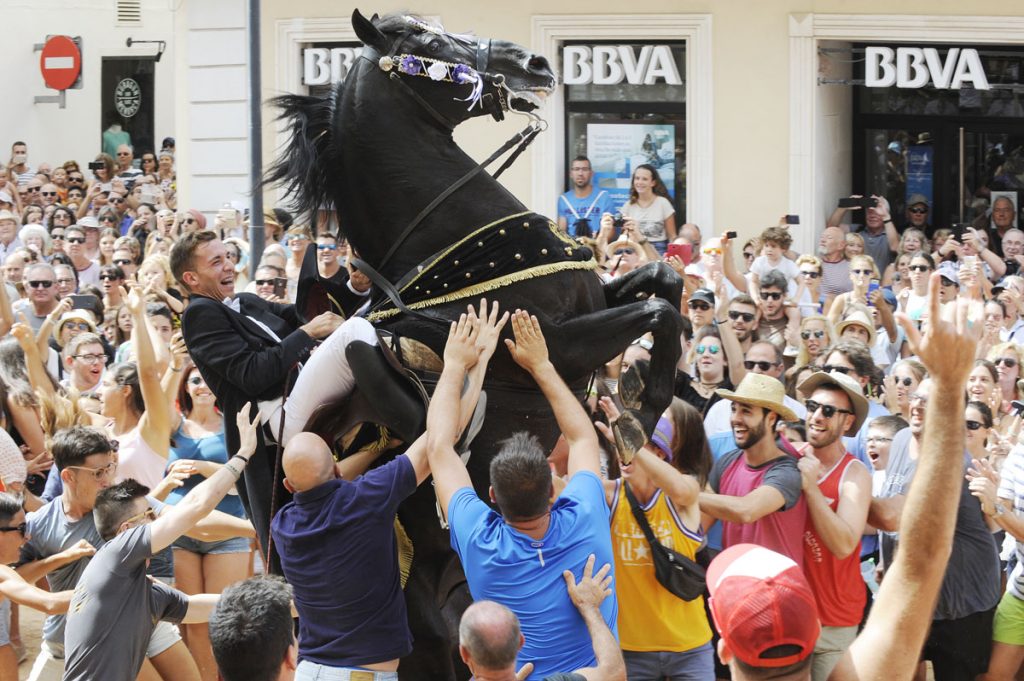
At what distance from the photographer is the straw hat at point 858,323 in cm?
896

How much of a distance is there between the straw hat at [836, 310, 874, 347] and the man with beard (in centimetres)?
279

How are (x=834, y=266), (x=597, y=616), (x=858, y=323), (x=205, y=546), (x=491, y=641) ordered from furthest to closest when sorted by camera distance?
(x=834, y=266)
(x=858, y=323)
(x=205, y=546)
(x=597, y=616)
(x=491, y=641)

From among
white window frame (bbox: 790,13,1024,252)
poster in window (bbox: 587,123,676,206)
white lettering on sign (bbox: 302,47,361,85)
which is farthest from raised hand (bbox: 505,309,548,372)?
white lettering on sign (bbox: 302,47,361,85)

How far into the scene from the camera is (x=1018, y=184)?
15.7m

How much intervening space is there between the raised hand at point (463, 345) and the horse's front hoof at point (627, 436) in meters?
0.57

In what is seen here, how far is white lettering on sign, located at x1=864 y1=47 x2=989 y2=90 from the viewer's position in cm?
1469

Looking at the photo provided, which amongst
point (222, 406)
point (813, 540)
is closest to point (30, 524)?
point (222, 406)

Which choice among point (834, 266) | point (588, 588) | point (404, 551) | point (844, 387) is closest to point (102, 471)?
point (404, 551)

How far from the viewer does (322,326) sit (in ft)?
18.5

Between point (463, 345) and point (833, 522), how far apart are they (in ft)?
5.92

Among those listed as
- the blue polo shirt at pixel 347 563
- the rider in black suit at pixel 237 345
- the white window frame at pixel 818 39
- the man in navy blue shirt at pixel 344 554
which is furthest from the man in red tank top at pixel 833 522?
the white window frame at pixel 818 39

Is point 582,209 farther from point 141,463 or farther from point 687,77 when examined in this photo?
point 141,463

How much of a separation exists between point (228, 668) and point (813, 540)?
2855mm

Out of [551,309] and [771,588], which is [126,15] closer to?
[551,309]
